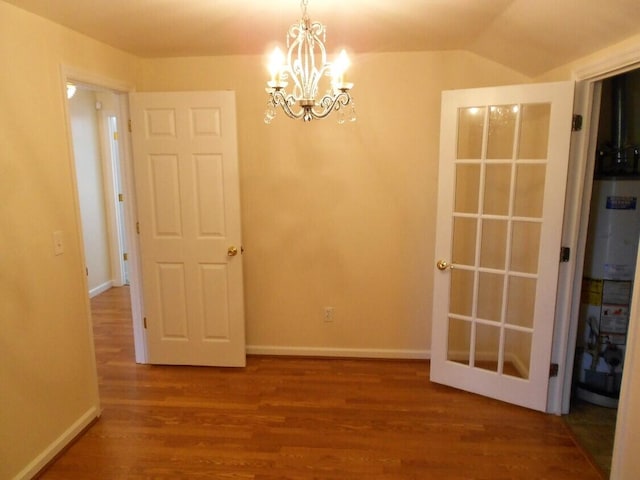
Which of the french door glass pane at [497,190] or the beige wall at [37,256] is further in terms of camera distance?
the french door glass pane at [497,190]

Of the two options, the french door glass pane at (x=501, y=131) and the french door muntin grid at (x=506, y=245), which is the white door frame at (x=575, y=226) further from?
the french door glass pane at (x=501, y=131)

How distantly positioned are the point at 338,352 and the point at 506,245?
1.60 m

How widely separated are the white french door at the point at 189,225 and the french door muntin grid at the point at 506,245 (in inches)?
64.2

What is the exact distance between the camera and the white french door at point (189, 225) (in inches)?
116

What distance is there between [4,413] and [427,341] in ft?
9.07

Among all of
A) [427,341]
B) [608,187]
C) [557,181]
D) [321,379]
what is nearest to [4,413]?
[321,379]

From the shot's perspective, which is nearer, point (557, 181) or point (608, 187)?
point (557, 181)

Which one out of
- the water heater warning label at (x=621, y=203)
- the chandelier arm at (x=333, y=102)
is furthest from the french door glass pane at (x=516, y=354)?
the chandelier arm at (x=333, y=102)

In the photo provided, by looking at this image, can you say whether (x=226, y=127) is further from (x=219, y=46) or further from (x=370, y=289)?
(x=370, y=289)

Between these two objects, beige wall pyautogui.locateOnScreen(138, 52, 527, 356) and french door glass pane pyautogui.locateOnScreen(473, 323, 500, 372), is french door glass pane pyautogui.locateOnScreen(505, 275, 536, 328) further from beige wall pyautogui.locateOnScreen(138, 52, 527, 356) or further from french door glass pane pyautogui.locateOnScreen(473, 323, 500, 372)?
beige wall pyautogui.locateOnScreen(138, 52, 527, 356)

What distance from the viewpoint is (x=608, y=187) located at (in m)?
2.56

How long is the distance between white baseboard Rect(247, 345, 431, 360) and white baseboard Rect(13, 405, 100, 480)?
4.10 ft

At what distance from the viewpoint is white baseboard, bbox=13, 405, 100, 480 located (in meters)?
2.12

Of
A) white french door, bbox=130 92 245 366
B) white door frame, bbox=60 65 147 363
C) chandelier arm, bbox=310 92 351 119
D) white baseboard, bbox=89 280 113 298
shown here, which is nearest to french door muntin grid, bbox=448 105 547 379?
chandelier arm, bbox=310 92 351 119
